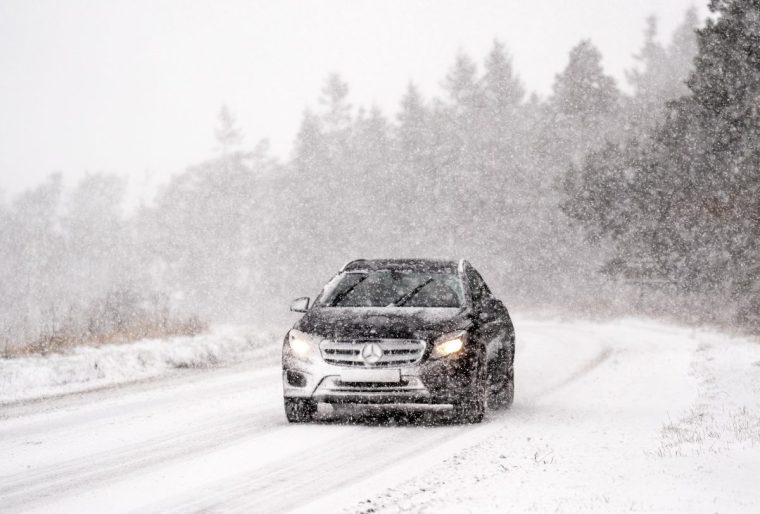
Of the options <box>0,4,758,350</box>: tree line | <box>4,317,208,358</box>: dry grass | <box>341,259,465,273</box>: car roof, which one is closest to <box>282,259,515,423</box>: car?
<box>341,259,465,273</box>: car roof

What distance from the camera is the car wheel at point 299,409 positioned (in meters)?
9.52

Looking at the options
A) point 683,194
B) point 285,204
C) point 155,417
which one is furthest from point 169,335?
point 285,204

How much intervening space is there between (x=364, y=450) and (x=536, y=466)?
5.53ft

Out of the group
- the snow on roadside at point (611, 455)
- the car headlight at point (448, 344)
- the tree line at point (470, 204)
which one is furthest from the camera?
the tree line at point (470, 204)

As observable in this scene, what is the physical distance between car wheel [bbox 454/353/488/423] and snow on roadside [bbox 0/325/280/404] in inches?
256

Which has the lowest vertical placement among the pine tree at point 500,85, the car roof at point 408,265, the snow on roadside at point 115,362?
the snow on roadside at point 115,362

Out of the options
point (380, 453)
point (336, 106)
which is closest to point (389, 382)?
point (380, 453)

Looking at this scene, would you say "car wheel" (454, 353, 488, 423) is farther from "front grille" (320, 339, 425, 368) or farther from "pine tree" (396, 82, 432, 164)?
"pine tree" (396, 82, 432, 164)

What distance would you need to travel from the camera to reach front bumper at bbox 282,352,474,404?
9109mm

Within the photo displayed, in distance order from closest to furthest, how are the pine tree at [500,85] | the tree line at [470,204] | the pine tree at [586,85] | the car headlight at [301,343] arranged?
the car headlight at [301,343]
the tree line at [470,204]
the pine tree at [586,85]
the pine tree at [500,85]

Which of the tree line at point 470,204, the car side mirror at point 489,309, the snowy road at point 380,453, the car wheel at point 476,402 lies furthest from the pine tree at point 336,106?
the car wheel at point 476,402

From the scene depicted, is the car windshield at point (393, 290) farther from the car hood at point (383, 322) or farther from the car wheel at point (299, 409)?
the car wheel at point (299, 409)

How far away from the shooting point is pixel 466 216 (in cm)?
5941

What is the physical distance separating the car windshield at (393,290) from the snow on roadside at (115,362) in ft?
16.3
